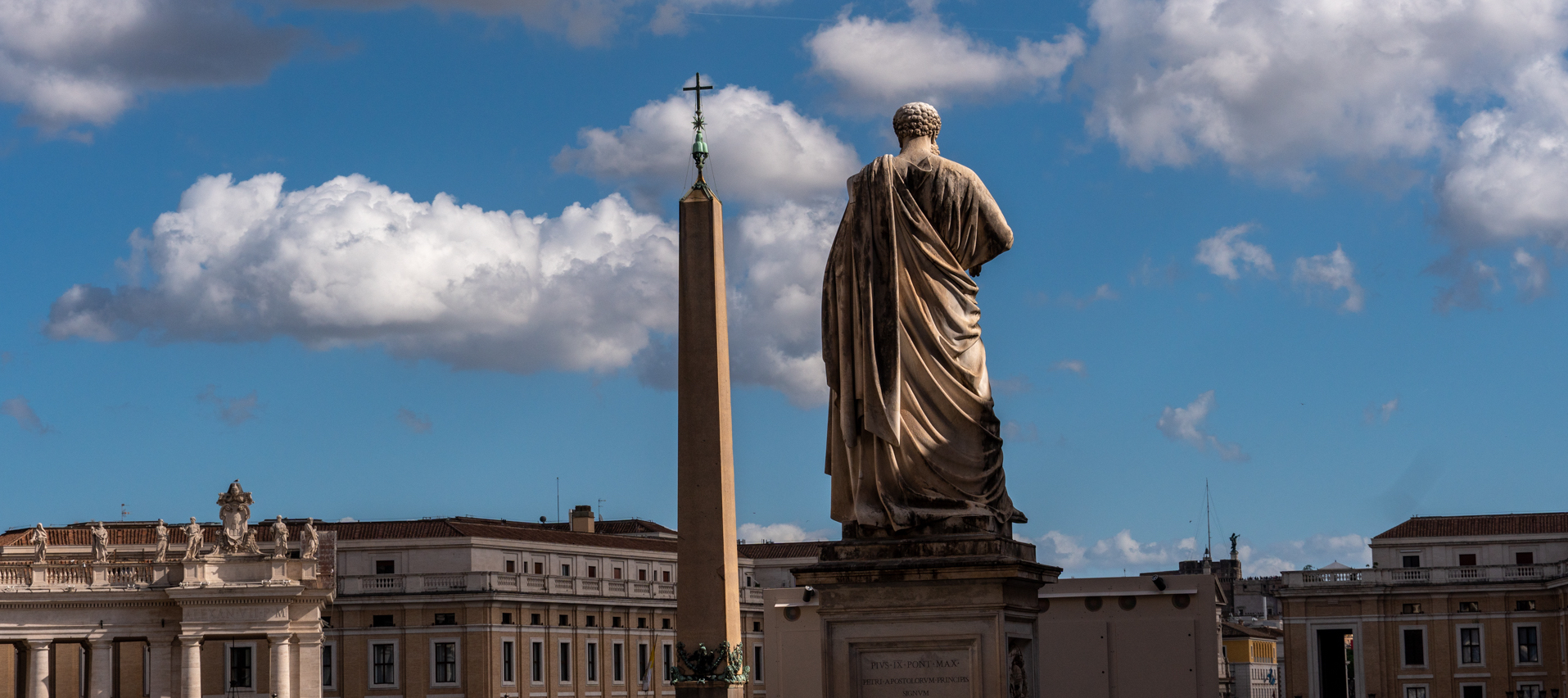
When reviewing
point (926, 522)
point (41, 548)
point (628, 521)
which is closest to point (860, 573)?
point (926, 522)

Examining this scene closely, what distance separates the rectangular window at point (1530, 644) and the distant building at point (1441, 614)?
0.22 feet

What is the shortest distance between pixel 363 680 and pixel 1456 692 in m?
55.3

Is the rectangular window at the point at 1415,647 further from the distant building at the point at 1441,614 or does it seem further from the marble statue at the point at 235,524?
the marble statue at the point at 235,524

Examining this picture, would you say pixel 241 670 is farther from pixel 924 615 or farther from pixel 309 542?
pixel 924 615

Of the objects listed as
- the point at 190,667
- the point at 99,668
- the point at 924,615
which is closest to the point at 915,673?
the point at 924,615

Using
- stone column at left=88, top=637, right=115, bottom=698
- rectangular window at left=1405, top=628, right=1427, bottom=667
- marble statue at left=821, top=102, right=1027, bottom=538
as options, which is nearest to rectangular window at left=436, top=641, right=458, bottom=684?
stone column at left=88, top=637, right=115, bottom=698

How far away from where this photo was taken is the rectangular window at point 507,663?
101 meters

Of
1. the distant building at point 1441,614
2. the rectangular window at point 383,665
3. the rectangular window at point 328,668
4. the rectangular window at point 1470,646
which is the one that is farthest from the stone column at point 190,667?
the rectangular window at point 1470,646

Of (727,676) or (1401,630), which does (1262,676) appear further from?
(727,676)

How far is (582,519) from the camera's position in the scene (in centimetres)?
12394

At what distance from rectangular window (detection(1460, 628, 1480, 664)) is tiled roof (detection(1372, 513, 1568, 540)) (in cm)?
537

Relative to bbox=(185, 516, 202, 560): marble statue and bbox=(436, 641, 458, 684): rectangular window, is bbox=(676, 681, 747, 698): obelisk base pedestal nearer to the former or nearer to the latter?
bbox=(185, 516, 202, 560): marble statue

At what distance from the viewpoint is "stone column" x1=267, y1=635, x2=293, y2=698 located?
77.2m

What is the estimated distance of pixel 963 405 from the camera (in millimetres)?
14008
